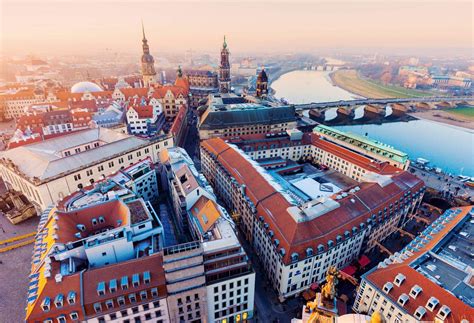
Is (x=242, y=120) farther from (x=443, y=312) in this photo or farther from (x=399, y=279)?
(x=443, y=312)

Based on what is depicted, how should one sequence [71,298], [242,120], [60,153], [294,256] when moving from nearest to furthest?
1. [71,298]
2. [294,256]
3. [60,153]
4. [242,120]

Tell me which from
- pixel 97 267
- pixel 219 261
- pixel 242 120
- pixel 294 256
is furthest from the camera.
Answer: pixel 242 120

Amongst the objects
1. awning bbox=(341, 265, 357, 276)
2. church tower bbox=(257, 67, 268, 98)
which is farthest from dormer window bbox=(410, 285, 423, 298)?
church tower bbox=(257, 67, 268, 98)

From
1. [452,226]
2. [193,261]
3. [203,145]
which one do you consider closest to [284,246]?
[193,261]

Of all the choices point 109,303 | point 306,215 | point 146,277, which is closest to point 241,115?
point 306,215

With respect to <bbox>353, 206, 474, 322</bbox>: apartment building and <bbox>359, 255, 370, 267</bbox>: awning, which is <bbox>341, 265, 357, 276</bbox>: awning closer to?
<bbox>359, 255, 370, 267</bbox>: awning

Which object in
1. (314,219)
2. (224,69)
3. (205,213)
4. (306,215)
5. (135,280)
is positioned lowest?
(314,219)
